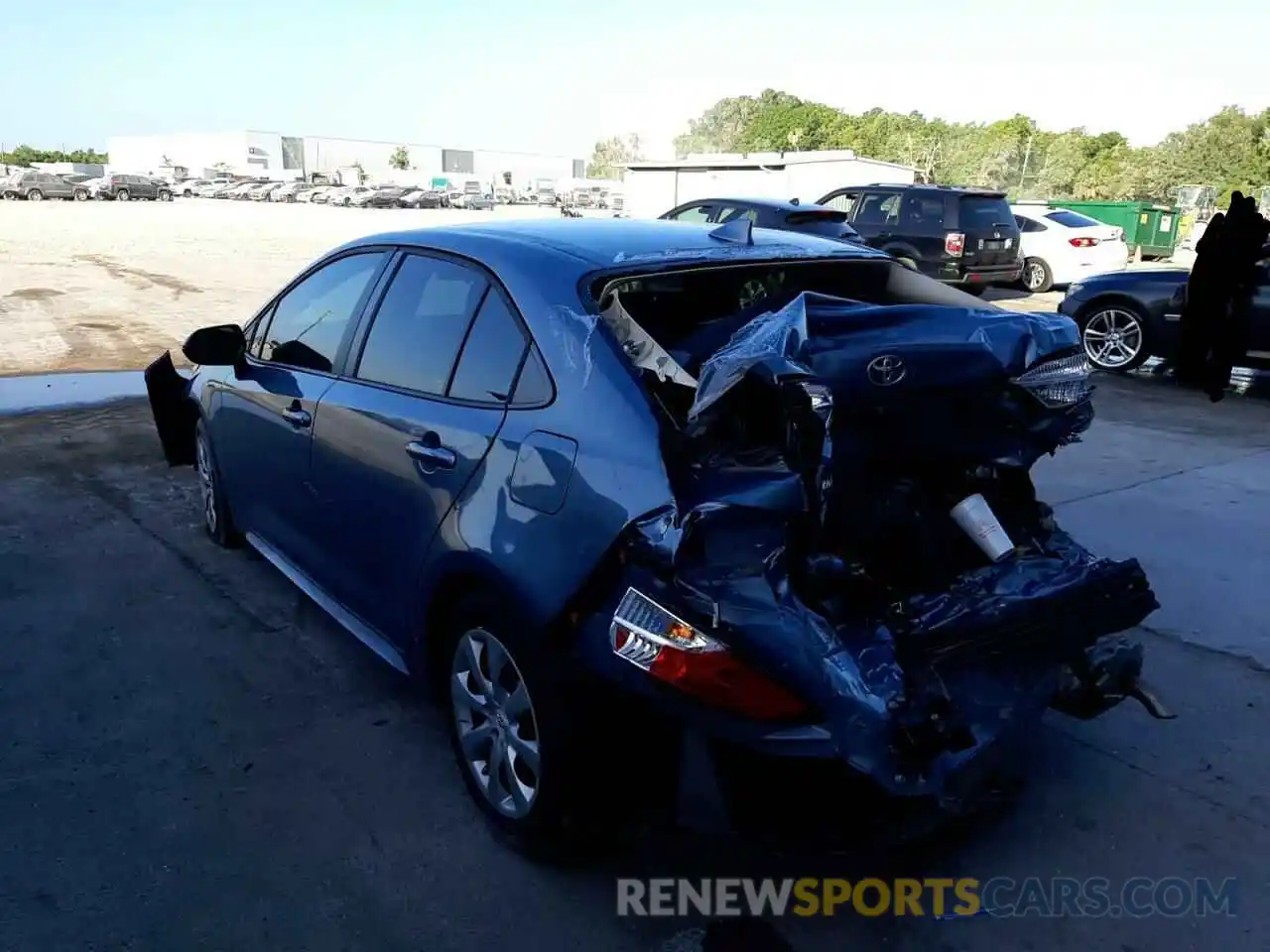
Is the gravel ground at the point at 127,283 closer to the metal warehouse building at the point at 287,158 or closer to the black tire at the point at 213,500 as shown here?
the black tire at the point at 213,500

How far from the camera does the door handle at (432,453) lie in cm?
284

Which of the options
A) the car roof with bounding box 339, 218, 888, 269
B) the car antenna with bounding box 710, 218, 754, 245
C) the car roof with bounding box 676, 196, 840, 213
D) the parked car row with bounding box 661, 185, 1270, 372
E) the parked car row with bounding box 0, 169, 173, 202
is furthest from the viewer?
the parked car row with bounding box 0, 169, 173, 202

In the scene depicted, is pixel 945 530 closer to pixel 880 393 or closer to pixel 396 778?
pixel 880 393

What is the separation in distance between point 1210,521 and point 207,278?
17.1m

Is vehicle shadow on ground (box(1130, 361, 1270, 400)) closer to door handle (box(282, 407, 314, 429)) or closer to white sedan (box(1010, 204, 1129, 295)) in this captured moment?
white sedan (box(1010, 204, 1129, 295))

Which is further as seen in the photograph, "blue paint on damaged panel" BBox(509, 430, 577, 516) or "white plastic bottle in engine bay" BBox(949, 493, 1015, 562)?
"white plastic bottle in engine bay" BBox(949, 493, 1015, 562)

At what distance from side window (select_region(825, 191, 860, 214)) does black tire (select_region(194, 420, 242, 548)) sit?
39.4 ft

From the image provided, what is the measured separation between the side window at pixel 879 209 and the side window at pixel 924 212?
171 millimetres

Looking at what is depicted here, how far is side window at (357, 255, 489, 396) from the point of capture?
10.1 feet

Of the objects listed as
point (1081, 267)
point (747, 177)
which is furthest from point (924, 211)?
point (747, 177)

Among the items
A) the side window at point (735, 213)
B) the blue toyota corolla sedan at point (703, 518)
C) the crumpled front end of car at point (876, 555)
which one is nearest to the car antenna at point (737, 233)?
the blue toyota corolla sedan at point (703, 518)

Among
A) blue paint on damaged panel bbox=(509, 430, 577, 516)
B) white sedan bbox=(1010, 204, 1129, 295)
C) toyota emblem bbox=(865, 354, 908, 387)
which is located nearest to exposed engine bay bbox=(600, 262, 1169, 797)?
toyota emblem bbox=(865, 354, 908, 387)

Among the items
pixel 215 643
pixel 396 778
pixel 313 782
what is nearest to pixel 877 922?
pixel 396 778

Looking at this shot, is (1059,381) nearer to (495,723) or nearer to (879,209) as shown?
(495,723)
